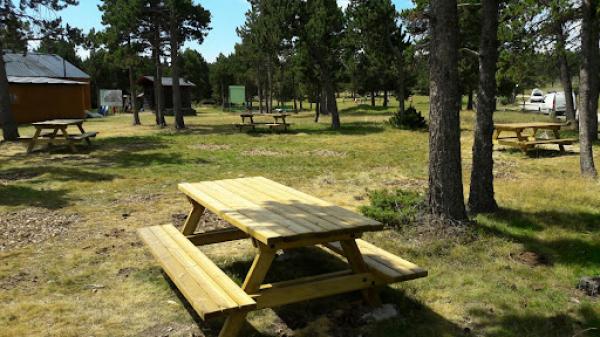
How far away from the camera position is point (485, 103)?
6.47m

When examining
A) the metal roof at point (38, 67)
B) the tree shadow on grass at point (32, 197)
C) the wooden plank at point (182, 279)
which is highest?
the metal roof at point (38, 67)

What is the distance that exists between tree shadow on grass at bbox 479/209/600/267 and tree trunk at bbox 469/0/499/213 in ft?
1.64

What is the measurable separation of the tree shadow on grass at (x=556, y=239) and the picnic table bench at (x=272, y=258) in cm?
234

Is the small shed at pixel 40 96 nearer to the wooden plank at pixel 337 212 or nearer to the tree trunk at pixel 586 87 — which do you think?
the tree trunk at pixel 586 87

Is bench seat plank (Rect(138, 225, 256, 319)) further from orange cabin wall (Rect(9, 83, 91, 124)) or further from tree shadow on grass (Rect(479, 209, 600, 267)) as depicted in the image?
orange cabin wall (Rect(9, 83, 91, 124))

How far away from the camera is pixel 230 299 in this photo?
3.25 meters

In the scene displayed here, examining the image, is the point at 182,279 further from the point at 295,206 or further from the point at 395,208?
the point at 395,208

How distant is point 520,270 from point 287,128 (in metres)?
18.9

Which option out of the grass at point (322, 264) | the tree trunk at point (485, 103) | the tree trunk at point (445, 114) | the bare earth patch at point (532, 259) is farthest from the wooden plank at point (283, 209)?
the tree trunk at point (485, 103)

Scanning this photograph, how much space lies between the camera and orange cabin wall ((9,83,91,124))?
3152 centimetres

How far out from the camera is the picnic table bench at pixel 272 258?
3.34 meters

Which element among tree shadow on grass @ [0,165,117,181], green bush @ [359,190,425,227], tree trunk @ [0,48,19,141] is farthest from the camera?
tree trunk @ [0,48,19,141]

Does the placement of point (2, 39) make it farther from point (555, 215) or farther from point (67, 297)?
point (555, 215)

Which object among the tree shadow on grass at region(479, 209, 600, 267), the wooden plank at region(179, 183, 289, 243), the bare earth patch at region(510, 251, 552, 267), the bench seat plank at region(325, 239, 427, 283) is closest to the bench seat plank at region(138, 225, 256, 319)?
the wooden plank at region(179, 183, 289, 243)
